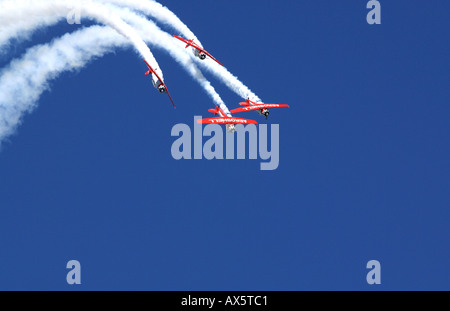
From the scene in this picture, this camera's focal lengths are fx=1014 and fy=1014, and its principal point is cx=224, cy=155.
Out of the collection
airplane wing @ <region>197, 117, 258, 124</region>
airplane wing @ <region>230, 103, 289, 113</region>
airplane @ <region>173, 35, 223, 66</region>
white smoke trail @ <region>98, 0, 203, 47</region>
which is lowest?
airplane wing @ <region>197, 117, 258, 124</region>

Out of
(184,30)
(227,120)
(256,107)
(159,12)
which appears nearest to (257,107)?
(256,107)

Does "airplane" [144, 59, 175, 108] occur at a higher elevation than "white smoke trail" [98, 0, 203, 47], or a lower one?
lower

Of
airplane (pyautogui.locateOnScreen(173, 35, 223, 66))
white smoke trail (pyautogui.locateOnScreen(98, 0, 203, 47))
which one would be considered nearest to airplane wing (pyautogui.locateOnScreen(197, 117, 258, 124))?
airplane (pyautogui.locateOnScreen(173, 35, 223, 66))

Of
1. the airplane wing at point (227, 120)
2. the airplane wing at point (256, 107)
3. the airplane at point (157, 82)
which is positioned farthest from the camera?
the airplane wing at point (256, 107)

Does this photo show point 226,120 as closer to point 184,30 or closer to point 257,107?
point 257,107

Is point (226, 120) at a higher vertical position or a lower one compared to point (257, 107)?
lower

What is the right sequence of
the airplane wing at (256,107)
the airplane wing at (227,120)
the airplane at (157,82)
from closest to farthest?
the airplane at (157,82), the airplane wing at (227,120), the airplane wing at (256,107)

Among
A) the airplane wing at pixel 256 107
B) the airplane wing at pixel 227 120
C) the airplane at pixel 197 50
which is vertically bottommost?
the airplane wing at pixel 227 120

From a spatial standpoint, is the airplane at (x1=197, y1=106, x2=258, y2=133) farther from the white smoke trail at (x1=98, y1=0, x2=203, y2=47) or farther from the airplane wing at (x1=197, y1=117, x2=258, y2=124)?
the white smoke trail at (x1=98, y1=0, x2=203, y2=47)

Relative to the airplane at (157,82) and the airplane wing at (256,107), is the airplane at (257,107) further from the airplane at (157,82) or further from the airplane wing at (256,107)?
the airplane at (157,82)

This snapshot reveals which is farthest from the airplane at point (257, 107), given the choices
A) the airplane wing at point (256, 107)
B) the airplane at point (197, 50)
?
the airplane at point (197, 50)
